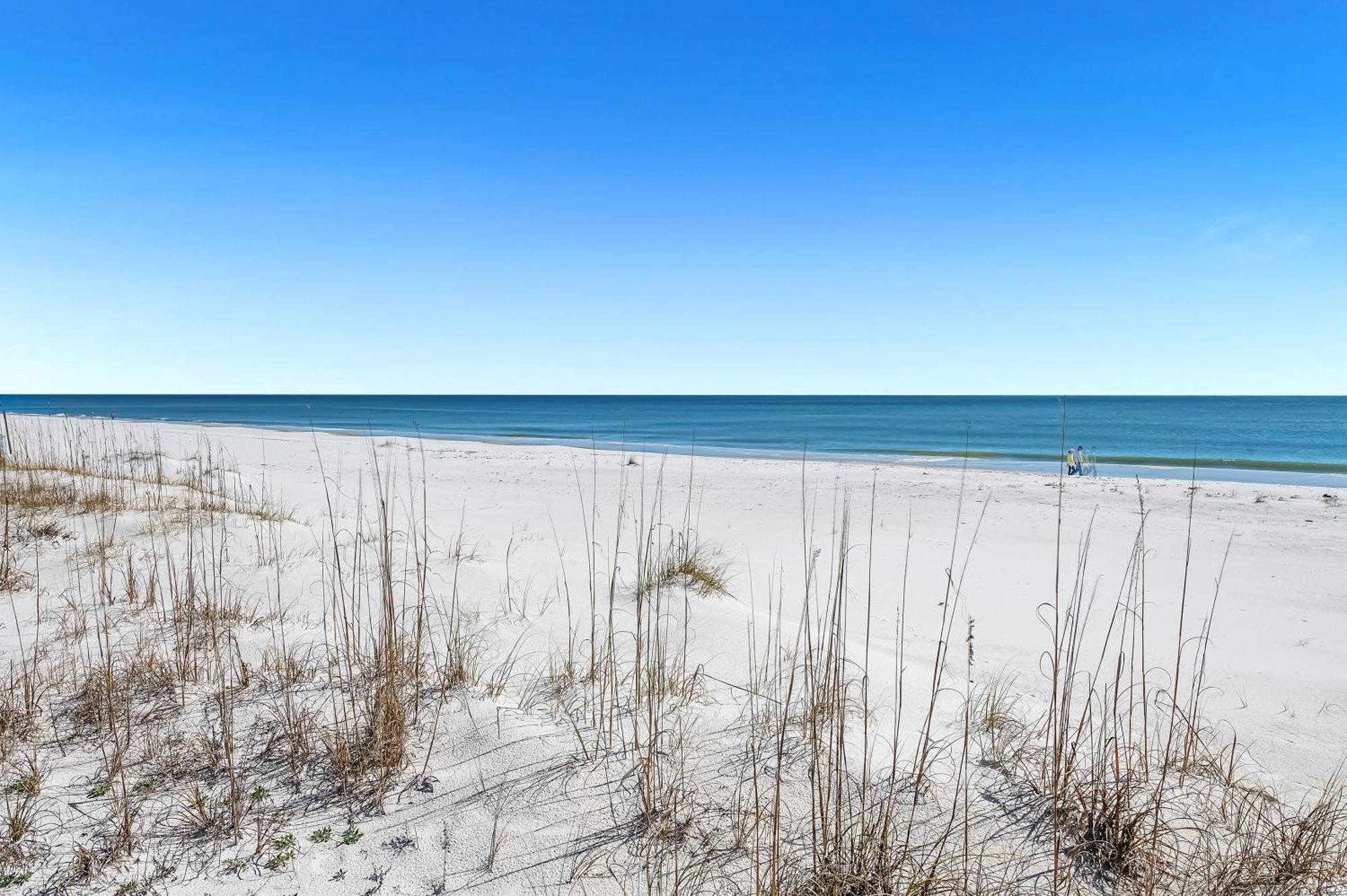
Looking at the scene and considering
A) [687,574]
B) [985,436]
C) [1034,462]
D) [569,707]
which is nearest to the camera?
[569,707]

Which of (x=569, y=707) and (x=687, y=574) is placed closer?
(x=569, y=707)

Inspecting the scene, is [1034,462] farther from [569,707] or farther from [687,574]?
[569,707]

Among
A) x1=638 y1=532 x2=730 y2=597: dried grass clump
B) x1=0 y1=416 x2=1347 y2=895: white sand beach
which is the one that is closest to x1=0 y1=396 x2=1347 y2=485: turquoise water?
x1=638 y1=532 x2=730 y2=597: dried grass clump

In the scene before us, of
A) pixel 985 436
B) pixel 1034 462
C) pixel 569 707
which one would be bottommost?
A: pixel 1034 462

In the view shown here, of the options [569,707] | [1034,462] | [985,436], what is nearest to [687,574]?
[569,707]

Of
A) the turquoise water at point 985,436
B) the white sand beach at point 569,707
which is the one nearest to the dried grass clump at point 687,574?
the white sand beach at point 569,707

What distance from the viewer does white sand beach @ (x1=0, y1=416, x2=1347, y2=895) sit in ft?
7.17

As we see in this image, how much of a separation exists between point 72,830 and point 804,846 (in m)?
2.50

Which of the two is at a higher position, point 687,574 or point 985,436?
point 687,574

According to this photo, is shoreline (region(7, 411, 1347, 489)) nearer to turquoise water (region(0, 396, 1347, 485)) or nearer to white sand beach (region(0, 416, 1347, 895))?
turquoise water (region(0, 396, 1347, 485))

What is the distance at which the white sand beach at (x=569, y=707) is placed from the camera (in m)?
2.19

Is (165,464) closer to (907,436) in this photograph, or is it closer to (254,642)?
(254,642)

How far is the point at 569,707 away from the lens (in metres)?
3.23

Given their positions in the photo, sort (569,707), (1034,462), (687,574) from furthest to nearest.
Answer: (1034,462)
(687,574)
(569,707)
